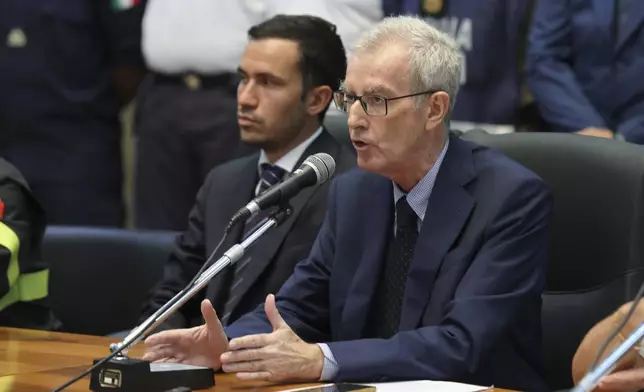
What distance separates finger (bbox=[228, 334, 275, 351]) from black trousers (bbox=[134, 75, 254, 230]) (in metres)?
2.29

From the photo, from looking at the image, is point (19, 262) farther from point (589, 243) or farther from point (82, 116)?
point (82, 116)

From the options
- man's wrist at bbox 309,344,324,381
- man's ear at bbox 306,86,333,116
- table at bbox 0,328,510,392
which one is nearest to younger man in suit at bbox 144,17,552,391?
man's wrist at bbox 309,344,324,381

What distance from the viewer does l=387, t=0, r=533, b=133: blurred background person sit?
15.1 feet

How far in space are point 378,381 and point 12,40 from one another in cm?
309

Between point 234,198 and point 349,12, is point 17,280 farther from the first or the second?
point 349,12

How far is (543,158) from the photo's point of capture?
3.38 m

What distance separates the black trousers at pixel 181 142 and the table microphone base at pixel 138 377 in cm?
239

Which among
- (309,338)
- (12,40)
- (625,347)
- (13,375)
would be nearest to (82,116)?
(12,40)

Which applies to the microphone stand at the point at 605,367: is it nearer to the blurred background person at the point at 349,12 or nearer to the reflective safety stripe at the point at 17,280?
the reflective safety stripe at the point at 17,280

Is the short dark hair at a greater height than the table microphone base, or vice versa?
the short dark hair

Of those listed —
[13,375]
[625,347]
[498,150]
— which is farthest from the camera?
[498,150]

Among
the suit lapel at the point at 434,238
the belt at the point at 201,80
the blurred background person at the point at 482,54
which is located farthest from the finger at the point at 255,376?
the belt at the point at 201,80

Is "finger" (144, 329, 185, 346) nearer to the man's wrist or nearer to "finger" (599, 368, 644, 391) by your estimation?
the man's wrist

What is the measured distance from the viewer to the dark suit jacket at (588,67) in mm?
4277
